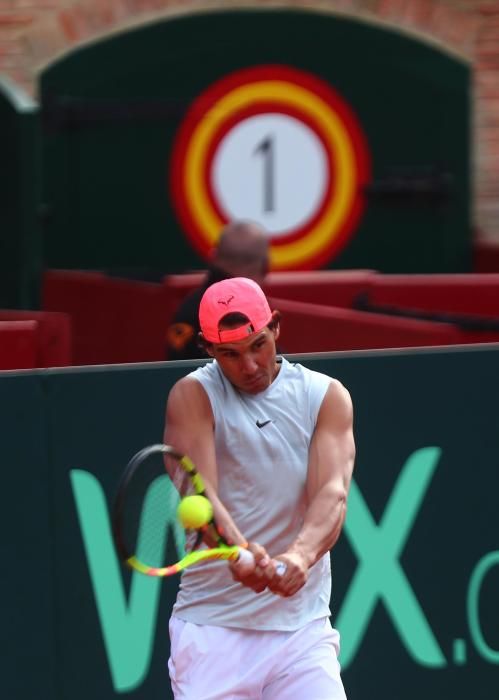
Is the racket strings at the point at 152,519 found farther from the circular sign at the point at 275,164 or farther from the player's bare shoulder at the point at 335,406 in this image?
the circular sign at the point at 275,164

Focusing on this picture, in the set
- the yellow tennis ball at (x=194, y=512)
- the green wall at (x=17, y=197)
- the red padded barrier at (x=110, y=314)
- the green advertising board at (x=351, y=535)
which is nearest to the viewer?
the yellow tennis ball at (x=194, y=512)

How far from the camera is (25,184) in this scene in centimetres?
955

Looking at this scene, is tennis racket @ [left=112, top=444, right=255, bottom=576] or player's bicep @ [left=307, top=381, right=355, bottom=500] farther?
player's bicep @ [left=307, top=381, right=355, bottom=500]

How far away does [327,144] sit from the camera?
13016 millimetres

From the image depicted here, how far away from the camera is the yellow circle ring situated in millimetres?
12695

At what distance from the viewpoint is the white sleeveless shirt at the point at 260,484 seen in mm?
4199

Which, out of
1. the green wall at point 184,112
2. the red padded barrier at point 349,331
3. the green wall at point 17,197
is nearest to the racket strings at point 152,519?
the red padded barrier at point 349,331

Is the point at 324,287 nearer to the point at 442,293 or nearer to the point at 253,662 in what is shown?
the point at 442,293

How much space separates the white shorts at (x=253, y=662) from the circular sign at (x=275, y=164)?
8.65m

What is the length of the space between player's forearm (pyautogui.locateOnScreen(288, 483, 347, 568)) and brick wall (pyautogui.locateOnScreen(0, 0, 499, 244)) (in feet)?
28.0

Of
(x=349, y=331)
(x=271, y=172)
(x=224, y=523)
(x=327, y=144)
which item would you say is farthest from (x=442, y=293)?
(x=224, y=523)

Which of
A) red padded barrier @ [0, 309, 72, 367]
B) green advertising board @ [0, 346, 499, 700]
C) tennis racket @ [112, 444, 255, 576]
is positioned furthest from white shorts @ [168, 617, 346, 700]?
red padded barrier @ [0, 309, 72, 367]

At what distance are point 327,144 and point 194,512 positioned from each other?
9431 millimetres

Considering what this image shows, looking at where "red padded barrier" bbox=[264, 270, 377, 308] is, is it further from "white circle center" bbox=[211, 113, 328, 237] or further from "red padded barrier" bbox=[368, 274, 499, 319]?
"white circle center" bbox=[211, 113, 328, 237]
